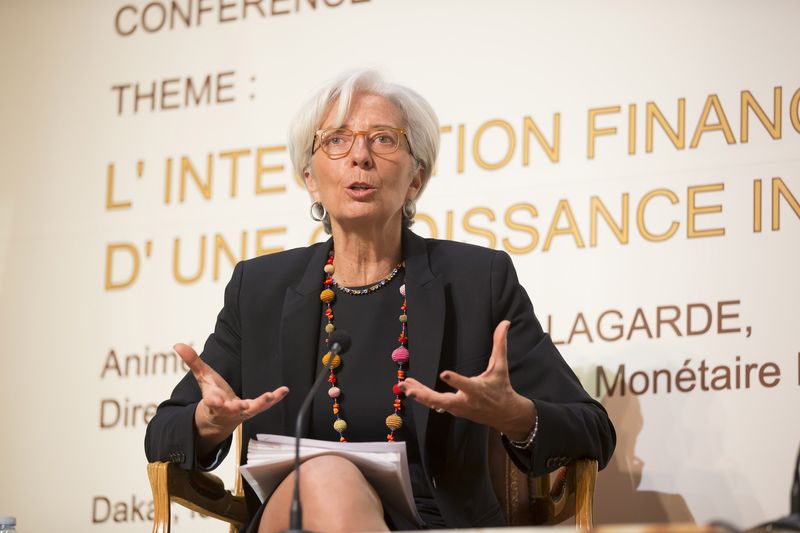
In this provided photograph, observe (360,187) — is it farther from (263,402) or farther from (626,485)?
(626,485)

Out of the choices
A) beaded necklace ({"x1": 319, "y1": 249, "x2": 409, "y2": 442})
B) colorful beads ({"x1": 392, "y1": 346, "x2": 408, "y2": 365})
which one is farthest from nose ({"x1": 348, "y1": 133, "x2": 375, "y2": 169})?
colorful beads ({"x1": 392, "y1": 346, "x2": 408, "y2": 365})

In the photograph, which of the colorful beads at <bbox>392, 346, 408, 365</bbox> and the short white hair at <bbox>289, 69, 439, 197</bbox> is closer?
the colorful beads at <bbox>392, 346, 408, 365</bbox>

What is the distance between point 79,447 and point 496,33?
6.51 feet

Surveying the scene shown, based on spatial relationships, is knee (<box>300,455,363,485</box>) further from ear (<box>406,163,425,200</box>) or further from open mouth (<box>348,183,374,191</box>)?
ear (<box>406,163,425,200</box>)

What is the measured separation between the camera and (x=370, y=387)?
3.10 m

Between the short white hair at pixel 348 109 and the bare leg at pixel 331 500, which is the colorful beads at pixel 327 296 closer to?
the short white hair at pixel 348 109

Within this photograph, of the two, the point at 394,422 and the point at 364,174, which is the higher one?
the point at 364,174

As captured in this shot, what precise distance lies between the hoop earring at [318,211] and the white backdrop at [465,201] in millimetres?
649

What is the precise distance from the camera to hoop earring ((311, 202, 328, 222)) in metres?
3.45

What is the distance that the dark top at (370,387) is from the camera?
3061mm

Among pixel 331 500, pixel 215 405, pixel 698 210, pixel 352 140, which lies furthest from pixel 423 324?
pixel 698 210

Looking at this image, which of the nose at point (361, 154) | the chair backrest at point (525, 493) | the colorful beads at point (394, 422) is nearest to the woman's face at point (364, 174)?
the nose at point (361, 154)

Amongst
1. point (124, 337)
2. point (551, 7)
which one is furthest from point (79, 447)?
point (551, 7)

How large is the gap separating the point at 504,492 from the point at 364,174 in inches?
34.7
